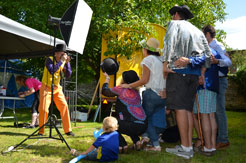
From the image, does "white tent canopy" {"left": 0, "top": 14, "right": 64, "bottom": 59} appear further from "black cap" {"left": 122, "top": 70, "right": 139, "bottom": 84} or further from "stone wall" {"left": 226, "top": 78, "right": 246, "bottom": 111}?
"stone wall" {"left": 226, "top": 78, "right": 246, "bottom": 111}

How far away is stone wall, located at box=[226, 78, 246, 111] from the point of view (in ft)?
42.4

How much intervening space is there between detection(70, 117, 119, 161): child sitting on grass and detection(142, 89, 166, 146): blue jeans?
0.74 metres

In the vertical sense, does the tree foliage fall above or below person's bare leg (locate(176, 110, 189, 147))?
above

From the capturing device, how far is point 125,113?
10.6 feet

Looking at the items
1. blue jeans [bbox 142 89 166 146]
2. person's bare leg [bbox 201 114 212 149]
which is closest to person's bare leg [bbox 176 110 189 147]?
person's bare leg [bbox 201 114 212 149]

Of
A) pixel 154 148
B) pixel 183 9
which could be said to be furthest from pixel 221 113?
pixel 183 9

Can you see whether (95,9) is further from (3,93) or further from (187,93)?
(187,93)

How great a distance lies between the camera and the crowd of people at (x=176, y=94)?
288cm

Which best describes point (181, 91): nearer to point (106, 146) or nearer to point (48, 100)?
point (106, 146)

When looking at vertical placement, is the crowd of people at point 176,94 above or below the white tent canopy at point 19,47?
below

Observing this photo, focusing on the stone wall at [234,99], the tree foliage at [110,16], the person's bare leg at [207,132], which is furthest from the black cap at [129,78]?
the stone wall at [234,99]

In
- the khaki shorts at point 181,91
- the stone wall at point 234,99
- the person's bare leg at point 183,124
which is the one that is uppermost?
the khaki shorts at point 181,91

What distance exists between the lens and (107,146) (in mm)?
2699

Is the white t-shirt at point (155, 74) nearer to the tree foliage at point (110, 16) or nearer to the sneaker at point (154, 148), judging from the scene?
the sneaker at point (154, 148)
